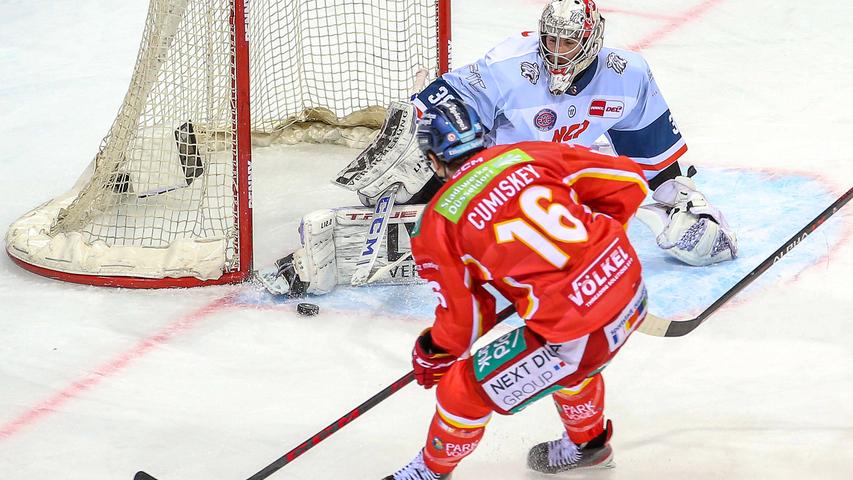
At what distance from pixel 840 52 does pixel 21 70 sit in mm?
4185

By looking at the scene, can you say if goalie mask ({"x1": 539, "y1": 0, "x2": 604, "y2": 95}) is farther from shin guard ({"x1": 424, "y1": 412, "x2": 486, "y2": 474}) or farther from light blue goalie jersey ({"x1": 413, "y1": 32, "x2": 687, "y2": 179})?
shin guard ({"x1": 424, "y1": 412, "x2": 486, "y2": 474})

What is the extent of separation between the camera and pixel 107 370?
351cm

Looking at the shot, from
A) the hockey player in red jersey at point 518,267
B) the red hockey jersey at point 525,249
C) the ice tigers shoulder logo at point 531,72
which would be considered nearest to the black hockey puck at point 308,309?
the ice tigers shoulder logo at point 531,72

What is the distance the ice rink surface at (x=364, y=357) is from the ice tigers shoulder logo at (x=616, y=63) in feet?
2.38

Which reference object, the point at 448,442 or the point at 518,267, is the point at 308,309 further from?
the point at 518,267

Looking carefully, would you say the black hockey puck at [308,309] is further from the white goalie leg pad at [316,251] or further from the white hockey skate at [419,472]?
the white hockey skate at [419,472]

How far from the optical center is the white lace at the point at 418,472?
8.91 feet

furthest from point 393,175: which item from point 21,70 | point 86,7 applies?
point 86,7

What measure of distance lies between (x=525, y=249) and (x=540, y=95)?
56.5 inches

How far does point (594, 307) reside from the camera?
238 cm

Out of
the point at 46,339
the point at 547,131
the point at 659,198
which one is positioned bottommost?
the point at 46,339

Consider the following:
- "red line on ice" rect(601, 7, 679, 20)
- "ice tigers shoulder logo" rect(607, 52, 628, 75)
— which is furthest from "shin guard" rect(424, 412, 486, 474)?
"red line on ice" rect(601, 7, 679, 20)

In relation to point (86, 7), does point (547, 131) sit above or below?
above

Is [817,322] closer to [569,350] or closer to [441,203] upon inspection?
[569,350]
